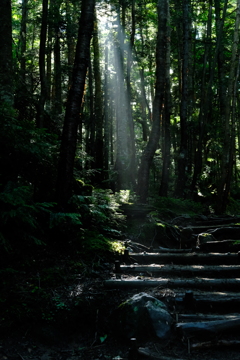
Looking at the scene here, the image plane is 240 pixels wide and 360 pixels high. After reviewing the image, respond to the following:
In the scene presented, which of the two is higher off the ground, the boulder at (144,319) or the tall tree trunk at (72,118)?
the tall tree trunk at (72,118)

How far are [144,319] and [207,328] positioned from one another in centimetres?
95

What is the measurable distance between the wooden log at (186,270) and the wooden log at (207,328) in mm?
2003

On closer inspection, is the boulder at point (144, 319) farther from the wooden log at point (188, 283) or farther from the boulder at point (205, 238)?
the boulder at point (205, 238)

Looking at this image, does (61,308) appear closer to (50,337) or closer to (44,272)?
(50,337)

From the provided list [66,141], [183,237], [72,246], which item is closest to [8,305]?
[72,246]

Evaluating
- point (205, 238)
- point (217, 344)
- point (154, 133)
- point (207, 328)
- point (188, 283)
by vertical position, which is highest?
point (154, 133)

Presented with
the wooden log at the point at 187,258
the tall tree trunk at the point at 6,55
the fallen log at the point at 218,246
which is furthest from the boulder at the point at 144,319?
the tall tree trunk at the point at 6,55

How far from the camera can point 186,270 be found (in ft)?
21.9

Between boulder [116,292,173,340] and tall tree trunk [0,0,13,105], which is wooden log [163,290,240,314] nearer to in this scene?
boulder [116,292,173,340]

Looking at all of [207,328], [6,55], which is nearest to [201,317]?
[207,328]

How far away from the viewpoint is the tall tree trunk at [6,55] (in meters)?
8.45

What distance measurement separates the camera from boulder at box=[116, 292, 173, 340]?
4605 millimetres

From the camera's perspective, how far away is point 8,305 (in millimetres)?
4828

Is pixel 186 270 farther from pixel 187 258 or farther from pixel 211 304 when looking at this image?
pixel 211 304
